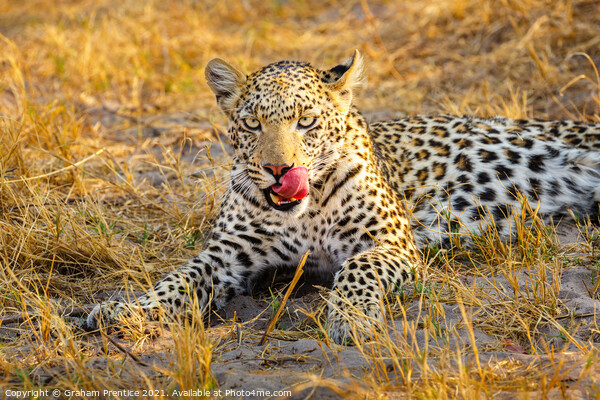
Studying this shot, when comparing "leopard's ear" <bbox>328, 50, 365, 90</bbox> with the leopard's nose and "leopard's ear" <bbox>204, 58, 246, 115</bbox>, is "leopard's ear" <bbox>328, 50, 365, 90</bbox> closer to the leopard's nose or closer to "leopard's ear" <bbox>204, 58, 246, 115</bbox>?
"leopard's ear" <bbox>204, 58, 246, 115</bbox>

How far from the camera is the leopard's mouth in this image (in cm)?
464

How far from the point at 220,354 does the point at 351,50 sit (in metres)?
8.45

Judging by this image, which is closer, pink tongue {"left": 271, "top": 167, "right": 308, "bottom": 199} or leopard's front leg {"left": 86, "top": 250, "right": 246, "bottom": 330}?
leopard's front leg {"left": 86, "top": 250, "right": 246, "bottom": 330}

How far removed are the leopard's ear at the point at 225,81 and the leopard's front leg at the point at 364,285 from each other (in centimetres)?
151

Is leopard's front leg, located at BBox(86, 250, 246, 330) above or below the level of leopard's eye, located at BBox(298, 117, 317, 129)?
below

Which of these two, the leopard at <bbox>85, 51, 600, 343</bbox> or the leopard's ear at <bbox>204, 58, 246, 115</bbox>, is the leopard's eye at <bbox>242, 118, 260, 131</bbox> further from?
the leopard's ear at <bbox>204, 58, 246, 115</bbox>

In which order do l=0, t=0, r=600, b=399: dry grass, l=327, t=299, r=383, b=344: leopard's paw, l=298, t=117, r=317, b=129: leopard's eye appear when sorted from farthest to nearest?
Answer: l=298, t=117, r=317, b=129: leopard's eye
l=327, t=299, r=383, b=344: leopard's paw
l=0, t=0, r=600, b=399: dry grass

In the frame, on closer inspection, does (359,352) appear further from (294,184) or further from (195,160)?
(195,160)

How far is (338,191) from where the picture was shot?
16.5 ft

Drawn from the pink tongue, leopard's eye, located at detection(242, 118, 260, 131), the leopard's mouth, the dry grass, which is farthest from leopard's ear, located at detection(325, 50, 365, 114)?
the dry grass

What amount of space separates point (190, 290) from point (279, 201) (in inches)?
33.2

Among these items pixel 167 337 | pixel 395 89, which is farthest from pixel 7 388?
pixel 395 89

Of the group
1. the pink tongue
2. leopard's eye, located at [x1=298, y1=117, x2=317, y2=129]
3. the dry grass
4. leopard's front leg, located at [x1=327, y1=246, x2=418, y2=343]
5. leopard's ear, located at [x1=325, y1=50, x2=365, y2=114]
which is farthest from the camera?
leopard's ear, located at [x1=325, y1=50, x2=365, y2=114]

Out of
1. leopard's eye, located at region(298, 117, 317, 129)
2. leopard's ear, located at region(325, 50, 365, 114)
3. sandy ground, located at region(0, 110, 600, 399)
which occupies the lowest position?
sandy ground, located at region(0, 110, 600, 399)
